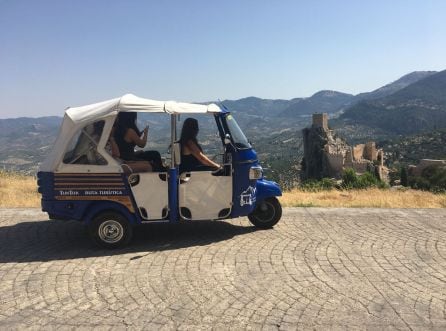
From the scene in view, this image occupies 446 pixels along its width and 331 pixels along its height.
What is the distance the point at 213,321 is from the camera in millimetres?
4738

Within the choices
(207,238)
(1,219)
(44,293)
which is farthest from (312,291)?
(1,219)

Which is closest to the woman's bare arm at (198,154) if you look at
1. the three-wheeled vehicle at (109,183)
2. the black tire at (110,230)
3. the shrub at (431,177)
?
the three-wheeled vehicle at (109,183)

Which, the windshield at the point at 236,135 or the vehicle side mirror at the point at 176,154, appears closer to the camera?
the vehicle side mirror at the point at 176,154

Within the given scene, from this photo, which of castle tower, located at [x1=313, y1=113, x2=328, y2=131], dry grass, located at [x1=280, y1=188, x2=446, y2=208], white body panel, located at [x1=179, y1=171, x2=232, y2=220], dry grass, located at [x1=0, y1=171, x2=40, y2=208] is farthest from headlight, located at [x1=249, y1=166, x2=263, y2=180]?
castle tower, located at [x1=313, y1=113, x2=328, y2=131]

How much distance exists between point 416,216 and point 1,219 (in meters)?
9.08

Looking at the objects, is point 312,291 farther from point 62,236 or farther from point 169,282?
point 62,236

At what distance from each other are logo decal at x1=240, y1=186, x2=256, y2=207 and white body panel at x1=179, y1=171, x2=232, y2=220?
226mm

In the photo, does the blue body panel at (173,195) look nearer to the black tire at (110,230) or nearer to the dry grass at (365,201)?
the black tire at (110,230)

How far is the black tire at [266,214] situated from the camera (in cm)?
840

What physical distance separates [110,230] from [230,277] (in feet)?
7.92

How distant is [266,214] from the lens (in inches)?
332

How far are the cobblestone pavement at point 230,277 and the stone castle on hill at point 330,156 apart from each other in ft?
246

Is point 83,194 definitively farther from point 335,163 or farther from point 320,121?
point 320,121

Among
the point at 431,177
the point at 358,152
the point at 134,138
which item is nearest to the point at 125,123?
the point at 134,138
